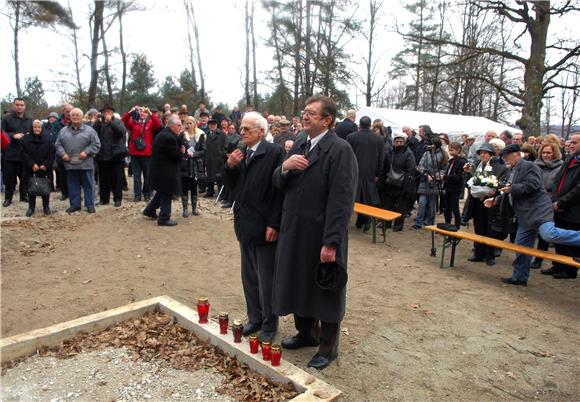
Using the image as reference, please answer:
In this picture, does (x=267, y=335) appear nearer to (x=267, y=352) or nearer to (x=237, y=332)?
(x=237, y=332)

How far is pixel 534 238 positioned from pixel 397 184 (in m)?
3.27

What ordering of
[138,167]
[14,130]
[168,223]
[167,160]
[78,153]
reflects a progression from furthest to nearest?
[138,167] < [14,130] < [78,153] < [168,223] < [167,160]

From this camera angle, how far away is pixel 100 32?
6.74 metres

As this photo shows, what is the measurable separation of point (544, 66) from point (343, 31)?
38.0 ft

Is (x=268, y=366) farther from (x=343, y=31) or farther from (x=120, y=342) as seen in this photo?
(x=343, y=31)

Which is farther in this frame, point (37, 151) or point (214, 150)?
point (214, 150)

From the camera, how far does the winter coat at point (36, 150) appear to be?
29.0 feet

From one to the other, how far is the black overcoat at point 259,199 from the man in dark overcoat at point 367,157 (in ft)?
15.7

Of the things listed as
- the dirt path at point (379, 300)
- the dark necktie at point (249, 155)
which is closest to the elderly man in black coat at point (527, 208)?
the dirt path at point (379, 300)

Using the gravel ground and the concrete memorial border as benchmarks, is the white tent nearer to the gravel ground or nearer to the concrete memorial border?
the concrete memorial border

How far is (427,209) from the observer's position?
906 centimetres

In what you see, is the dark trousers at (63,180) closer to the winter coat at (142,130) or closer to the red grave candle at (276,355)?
the winter coat at (142,130)

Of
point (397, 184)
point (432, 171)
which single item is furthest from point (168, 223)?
point (432, 171)

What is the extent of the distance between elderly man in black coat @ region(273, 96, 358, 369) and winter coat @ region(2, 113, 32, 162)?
7.96 metres
